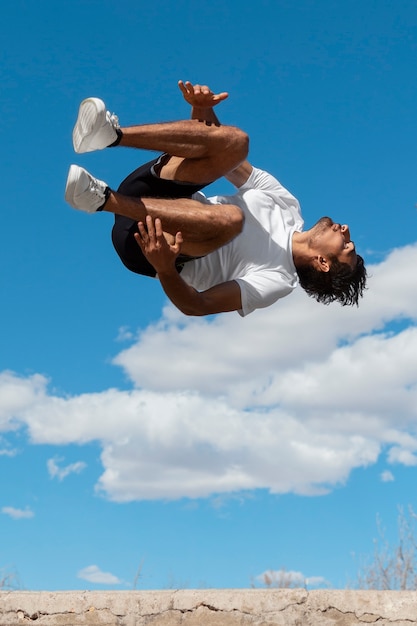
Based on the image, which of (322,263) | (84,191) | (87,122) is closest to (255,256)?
(322,263)

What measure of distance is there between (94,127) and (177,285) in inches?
32.1

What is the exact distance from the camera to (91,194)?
342 centimetres

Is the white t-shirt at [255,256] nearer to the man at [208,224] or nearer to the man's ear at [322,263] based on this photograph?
the man at [208,224]

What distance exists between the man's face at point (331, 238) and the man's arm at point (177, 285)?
20.3 inches

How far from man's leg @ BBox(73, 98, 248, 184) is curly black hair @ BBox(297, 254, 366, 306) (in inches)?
33.1

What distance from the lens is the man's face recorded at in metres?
4.14

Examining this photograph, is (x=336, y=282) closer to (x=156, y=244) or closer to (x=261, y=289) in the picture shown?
(x=261, y=289)

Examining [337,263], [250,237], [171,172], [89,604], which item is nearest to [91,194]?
[171,172]

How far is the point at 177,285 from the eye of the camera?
3713 mm

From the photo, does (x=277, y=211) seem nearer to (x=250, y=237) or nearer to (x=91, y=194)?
(x=250, y=237)

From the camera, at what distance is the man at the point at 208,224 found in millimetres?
3449

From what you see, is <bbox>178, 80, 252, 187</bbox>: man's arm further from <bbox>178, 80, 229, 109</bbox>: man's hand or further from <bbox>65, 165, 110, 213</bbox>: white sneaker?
<bbox>65, 165, 110, 213</bbox>: white sneaker

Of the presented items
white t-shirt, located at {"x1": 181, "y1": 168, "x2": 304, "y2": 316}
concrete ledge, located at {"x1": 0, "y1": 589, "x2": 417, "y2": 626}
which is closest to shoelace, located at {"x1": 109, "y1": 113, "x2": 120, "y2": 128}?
white t-shirt, located at {"x1": 181, "y1": 168, "x2": 304, "y2": 316}

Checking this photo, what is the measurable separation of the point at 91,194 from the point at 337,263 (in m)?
1.44
